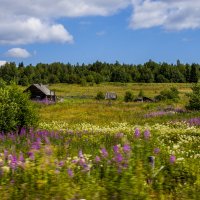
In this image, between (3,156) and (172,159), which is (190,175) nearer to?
(172,159)

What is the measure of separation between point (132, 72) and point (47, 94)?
9656 cm

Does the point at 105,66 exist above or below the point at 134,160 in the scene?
above

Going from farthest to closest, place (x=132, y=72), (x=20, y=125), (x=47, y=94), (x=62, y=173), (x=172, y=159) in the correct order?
(x=132, y=72)
(x=47, y=94)
(x=20, y=125)
(x=172, y=159)
(x=62, y=173)

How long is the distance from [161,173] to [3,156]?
285 cm

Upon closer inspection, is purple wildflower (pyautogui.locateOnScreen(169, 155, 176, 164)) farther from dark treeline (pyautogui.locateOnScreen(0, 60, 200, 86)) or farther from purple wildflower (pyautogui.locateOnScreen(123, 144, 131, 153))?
dark treeline (pyautogui.locateOnScreen(0, 60, 200, 86))

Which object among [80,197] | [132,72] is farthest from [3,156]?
[132,72]

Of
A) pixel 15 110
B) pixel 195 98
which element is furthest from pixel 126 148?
pixel 195 98

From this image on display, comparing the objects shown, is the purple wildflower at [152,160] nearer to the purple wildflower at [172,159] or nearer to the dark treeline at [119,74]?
the purple wildflower at [172,159]

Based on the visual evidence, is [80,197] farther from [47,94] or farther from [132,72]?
[132,72]

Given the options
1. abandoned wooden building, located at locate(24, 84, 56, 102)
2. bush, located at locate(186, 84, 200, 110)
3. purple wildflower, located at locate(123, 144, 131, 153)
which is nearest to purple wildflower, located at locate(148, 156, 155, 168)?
purple wildflower, located at locate(123, 144, 131, 153)

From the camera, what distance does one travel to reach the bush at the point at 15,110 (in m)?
21.3

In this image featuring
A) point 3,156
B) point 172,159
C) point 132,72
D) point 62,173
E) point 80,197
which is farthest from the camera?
point 132,72

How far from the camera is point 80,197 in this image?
6.17 metres

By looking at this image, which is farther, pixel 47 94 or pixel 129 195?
pixel 47 94
